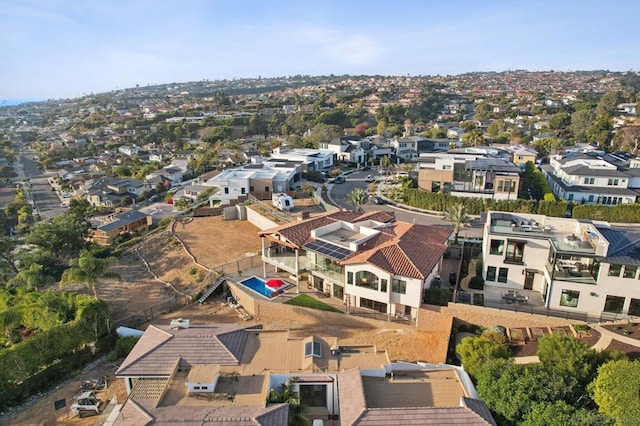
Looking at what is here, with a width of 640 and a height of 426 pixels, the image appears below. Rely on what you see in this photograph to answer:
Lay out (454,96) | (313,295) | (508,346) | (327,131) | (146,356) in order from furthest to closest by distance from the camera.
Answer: (454,96), (327,131), (313,295), (508,346), (146,356)

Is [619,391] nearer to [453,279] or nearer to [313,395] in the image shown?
[313,395]

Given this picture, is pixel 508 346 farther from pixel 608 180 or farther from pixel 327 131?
pixel 327 131

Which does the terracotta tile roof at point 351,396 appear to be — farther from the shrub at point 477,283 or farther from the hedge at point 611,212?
the hedge at point 611,212

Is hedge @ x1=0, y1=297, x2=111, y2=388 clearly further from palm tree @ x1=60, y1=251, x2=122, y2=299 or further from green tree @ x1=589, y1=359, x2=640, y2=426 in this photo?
green tree @ x1=589, y1=359, x2=640, y2=426

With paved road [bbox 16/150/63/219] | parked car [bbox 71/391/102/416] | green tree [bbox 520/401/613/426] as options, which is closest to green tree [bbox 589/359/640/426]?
green tree [bbox 520/401/613/426]

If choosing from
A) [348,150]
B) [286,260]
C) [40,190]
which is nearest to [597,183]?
[286,260]

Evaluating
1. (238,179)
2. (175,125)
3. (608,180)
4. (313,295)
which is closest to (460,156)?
(608,180)
